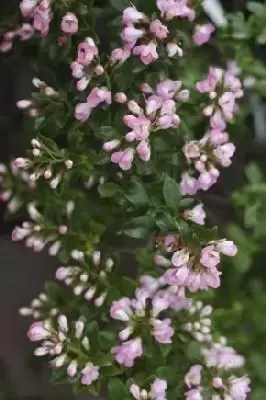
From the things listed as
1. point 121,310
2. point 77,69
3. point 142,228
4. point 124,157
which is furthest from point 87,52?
point 121,310

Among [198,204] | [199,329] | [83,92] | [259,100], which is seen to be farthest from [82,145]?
[259,100]

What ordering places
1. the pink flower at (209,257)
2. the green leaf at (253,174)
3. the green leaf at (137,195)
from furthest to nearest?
the green leaf at (253,174) → the green leaf at (137,195) → the pink flower at (209,257)

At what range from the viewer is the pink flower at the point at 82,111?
104cm

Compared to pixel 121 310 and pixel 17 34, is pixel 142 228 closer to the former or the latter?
pixel 121 310

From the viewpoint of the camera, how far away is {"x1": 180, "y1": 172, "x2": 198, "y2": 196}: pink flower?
1.09 meters

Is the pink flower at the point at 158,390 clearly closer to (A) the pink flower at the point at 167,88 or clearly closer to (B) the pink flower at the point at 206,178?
(B) the pink flower at the point at 206,178

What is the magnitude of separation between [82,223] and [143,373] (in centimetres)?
25

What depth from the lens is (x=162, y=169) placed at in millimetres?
1107

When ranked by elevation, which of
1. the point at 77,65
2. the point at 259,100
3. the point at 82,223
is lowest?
the point at 259,100

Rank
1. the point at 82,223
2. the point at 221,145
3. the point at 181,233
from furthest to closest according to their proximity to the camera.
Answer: the point at 82,223 < the point at 221,145 < the point at 181,233

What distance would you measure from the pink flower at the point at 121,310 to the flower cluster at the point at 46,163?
19 cm

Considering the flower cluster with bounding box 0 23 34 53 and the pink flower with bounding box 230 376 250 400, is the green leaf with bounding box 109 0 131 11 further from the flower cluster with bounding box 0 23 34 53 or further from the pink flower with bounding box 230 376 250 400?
the pink flower with bounding box 230 376 250 400

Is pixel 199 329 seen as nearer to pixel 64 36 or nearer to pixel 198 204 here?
pixel 198 204

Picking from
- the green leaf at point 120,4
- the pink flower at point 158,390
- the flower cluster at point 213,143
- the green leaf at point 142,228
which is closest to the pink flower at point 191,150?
the flower cluster at point 213,143
